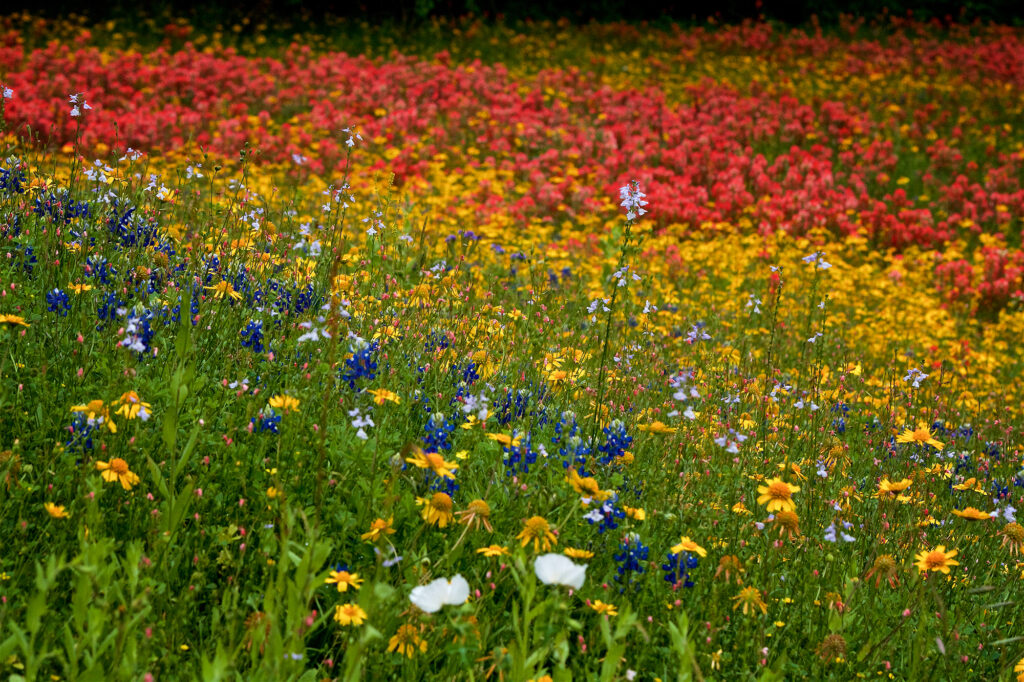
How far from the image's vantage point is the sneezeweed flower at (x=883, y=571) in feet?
8.43

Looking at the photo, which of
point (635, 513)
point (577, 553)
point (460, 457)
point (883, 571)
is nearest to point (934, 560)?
point (883, 571)

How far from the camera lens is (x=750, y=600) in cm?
232

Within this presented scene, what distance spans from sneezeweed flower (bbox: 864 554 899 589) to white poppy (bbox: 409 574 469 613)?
167cm

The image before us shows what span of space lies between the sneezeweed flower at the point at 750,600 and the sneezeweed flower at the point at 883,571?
45 centimetres

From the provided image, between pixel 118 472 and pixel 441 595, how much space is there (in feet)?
3.70

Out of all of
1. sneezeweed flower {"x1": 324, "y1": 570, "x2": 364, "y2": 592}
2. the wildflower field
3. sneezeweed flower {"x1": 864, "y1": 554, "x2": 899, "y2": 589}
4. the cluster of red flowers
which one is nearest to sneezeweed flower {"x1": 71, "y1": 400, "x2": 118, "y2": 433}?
the wildflower field

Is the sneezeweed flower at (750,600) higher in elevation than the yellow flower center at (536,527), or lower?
lower

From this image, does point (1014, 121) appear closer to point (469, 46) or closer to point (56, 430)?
point (469, 46)

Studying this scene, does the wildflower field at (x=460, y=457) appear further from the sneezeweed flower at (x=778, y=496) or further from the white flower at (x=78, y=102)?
the white flower at (x=78, y=102)

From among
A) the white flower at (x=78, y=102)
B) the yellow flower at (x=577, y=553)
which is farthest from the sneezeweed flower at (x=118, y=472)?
the white flower at (x=78, y=102)

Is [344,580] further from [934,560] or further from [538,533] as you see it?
[934,560]

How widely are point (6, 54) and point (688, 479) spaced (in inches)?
541

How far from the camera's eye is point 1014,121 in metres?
13.5

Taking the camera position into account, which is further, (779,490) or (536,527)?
(779,490)
